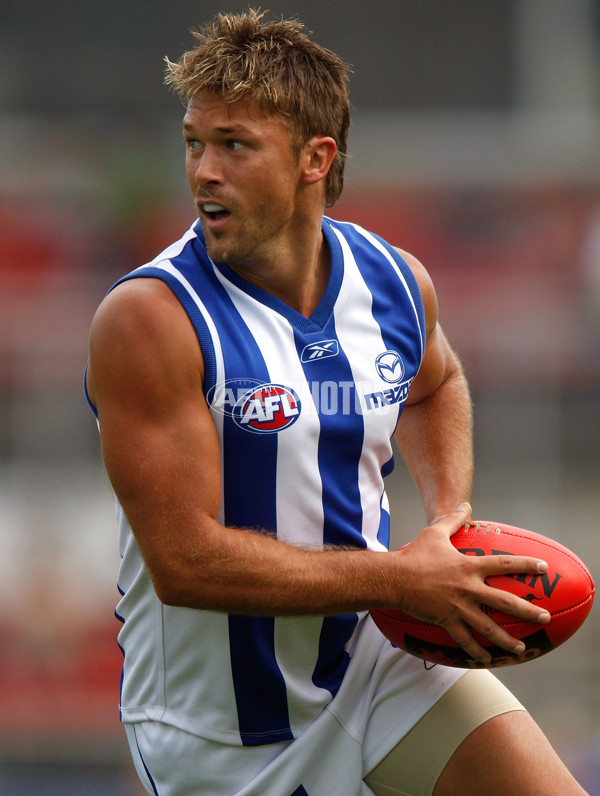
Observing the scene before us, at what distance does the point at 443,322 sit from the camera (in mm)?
8578

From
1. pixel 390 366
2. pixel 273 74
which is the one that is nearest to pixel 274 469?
pixel 390 366

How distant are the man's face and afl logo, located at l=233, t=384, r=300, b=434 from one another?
380 mm

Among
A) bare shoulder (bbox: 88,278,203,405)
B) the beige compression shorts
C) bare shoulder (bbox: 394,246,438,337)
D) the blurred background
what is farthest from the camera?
the blurred background

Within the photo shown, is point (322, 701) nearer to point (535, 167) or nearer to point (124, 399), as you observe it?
point (124, 399)

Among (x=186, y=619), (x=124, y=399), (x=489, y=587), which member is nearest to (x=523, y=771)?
(x=489, y=587)

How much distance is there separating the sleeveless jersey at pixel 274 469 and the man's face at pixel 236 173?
11 centimetres

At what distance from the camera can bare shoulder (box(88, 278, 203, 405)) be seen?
2.67 metres

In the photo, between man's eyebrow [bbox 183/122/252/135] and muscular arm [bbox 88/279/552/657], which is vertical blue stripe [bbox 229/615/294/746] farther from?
man's eyebrow [bbox 183/122/252/135]

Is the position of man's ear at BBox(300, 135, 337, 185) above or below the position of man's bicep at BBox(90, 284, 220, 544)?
above

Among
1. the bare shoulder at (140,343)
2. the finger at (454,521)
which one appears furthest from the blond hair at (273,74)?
the finger at (454,521)

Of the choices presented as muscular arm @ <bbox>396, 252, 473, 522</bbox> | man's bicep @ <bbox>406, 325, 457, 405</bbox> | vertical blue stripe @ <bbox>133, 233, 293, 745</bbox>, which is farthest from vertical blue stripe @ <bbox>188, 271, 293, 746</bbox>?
man's bicep @ <bbox>406, 325, 457, 405</bbox>

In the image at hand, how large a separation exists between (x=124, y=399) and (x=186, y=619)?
2.39ft

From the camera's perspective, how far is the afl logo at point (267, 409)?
2.84 metres

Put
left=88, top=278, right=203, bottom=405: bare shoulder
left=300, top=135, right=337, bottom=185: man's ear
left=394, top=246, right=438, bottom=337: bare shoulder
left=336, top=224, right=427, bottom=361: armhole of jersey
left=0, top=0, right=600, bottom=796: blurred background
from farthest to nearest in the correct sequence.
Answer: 1. left=0, top=0, right=600, bottom=796: blurred background
2. left=394, top=246, right=438, bottom=337: bare shoulder
3. left=336, top=224, right=427, bottom=361: armhole of jersey
4. left=300, top=135, right=337, bottom=185: man's ear
5. left=88, top=278, right=203, bottom=405: bare shoulder
